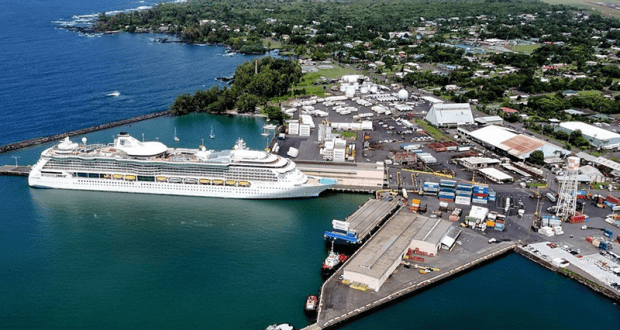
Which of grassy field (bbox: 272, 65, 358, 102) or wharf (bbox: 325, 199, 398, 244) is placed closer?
wharf (bbox: 325, 199, 398, 244)

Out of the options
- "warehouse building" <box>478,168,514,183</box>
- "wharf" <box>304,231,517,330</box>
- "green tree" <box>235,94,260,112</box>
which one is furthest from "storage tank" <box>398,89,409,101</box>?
"wharf" <box>304,231,517,330</box>

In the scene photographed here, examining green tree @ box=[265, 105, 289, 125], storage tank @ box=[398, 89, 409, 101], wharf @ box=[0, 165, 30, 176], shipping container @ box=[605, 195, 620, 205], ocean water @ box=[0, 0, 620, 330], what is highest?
storage tank @ box=[398, 89, 409, 101]

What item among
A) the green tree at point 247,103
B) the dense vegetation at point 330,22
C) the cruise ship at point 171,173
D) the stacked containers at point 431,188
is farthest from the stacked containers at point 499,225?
the dense vegetation at point 330,22

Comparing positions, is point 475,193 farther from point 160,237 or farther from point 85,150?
point 85,150

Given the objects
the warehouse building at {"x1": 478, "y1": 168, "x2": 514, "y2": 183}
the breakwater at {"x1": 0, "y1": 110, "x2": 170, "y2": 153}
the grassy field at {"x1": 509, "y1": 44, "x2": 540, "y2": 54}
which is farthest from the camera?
the grassy field at {"x1": 509, "y1": 44, "x2": 540, "y2": 54}

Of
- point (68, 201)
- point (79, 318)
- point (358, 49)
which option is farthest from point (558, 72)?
point (79, 318)

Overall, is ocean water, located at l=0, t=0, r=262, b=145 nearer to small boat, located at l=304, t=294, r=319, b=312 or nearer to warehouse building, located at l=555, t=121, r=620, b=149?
small boat, located at l=304, t=294, r=319, b=312

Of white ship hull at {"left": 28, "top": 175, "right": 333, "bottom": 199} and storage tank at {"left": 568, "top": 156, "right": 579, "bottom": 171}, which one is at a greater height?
storage tank at {"left": 568, "top": 156, "right": 579, "bottom": 171}

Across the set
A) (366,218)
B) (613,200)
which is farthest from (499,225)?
(613,200)
